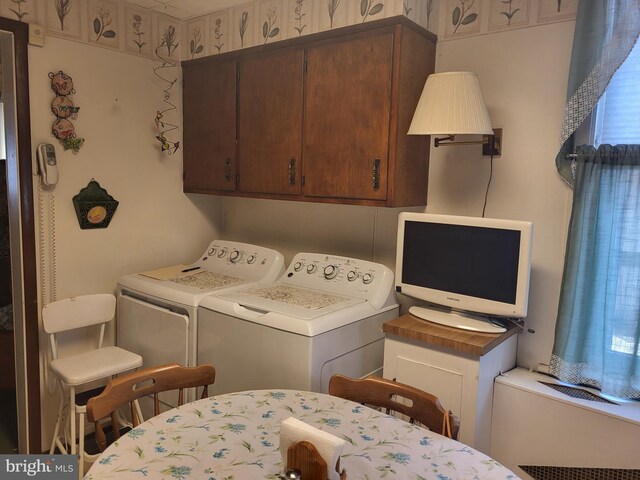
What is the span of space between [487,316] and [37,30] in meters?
2.37

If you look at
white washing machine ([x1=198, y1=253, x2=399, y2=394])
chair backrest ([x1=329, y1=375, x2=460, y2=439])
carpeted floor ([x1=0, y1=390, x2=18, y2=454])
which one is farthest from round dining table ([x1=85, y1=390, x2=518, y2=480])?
carpeted floor ([x1=0, y1=390, x2=18, y2=454])

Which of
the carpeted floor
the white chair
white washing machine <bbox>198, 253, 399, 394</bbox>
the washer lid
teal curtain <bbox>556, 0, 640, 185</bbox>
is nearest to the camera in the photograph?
teal curtain <bbox>556, 0, 640, 185</bbox>

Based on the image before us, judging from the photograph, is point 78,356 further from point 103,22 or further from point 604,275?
point 604,275

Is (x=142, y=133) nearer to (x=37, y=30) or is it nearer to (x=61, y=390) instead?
(x=37, y=30)

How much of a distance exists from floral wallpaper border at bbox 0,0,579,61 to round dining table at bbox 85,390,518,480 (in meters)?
1.58

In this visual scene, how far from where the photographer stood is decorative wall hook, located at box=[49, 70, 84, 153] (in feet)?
7.85

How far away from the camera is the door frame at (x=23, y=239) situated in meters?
2.26

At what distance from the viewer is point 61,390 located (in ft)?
7.86

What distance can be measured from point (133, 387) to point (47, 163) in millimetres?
1358

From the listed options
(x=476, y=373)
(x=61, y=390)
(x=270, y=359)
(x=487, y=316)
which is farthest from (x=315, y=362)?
(x=61, y=390)

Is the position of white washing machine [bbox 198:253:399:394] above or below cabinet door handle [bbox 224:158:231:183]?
below

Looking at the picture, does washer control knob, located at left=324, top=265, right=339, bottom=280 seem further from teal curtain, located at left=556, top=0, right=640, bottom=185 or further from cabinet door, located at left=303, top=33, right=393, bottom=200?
teal curtain, located at left=556, top=0, right=640, bottom=185

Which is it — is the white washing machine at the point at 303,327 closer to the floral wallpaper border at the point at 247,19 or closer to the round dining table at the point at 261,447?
the round dining table at the point at 261,447

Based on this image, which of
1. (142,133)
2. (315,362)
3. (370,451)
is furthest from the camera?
(142,133)
